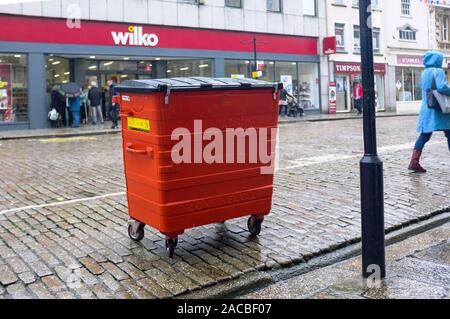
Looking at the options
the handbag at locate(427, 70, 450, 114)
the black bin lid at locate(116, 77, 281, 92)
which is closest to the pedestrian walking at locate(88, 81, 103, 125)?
the handbag at locate(427, 70, 450, 114)

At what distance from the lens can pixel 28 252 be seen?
4477mm

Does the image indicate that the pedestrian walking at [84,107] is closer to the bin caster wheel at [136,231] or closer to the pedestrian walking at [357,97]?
the pedestrian walking at [357,97]

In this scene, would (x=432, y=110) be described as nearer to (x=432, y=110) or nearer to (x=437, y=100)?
(x=432, y=110)

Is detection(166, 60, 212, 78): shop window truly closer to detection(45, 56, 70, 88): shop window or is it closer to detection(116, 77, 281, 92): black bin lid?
detection(45, 56, 70, 88): shop window

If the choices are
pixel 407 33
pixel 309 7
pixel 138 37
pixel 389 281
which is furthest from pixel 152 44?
pixel 389 281

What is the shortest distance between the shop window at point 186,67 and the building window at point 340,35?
9500 mm

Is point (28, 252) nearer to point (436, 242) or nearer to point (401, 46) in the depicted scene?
point (436, 242)

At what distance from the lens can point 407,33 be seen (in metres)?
36.4

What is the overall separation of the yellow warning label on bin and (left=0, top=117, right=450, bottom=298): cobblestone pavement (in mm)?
1052

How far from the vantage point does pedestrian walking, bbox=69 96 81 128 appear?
21625mm
